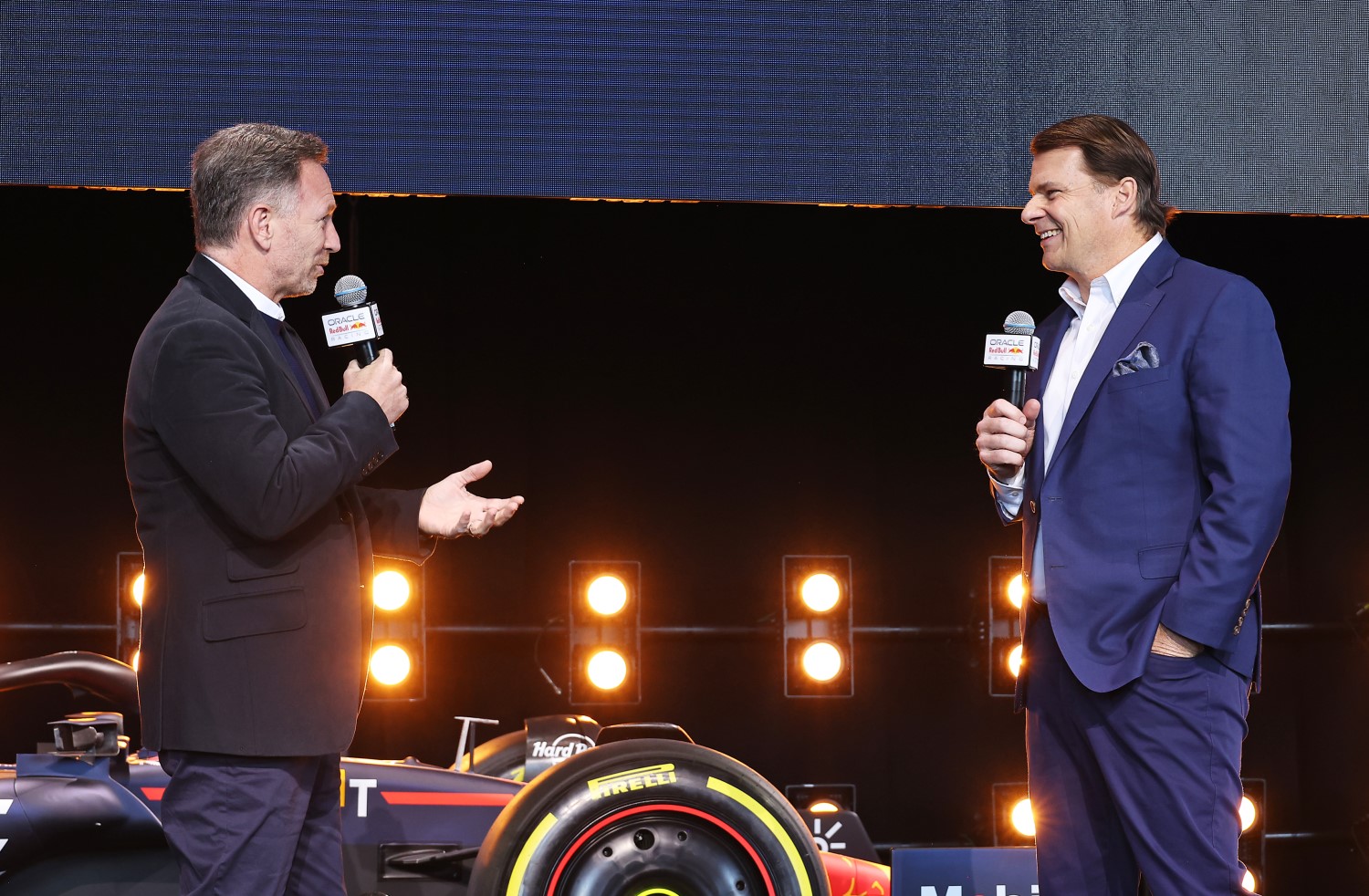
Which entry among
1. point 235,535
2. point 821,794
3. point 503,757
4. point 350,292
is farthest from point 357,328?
point 821,794

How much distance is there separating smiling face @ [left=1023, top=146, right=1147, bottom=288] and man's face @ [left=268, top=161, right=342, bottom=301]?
1.23m

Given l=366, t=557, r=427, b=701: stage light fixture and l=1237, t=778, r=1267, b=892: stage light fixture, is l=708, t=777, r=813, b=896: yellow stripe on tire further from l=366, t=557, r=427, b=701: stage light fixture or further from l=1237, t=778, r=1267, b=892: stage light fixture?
l=1237, t=778, r=1267, b=892: stage light fixture

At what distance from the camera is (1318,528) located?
16.7ft

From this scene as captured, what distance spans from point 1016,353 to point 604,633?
2974 millimetres

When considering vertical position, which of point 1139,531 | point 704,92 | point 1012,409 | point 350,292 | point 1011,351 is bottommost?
point 1139,531

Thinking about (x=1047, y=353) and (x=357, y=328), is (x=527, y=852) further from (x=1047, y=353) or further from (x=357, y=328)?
(x=1047, y=353)

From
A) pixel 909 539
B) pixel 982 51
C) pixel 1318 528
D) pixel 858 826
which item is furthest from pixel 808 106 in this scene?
pixel 1318 528

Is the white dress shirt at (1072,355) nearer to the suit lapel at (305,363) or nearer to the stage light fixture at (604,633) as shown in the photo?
the suit lapel at (305,363)

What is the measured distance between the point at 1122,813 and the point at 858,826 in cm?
140

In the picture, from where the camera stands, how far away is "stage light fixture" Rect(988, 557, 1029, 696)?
5.02m

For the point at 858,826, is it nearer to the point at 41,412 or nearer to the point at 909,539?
the point at 909,539

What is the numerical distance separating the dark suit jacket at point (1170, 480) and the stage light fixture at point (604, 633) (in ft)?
9.36

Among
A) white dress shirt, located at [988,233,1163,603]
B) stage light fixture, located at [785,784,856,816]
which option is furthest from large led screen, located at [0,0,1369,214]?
stage light fixture, located at [785,784,856,816]

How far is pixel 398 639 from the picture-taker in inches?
189
